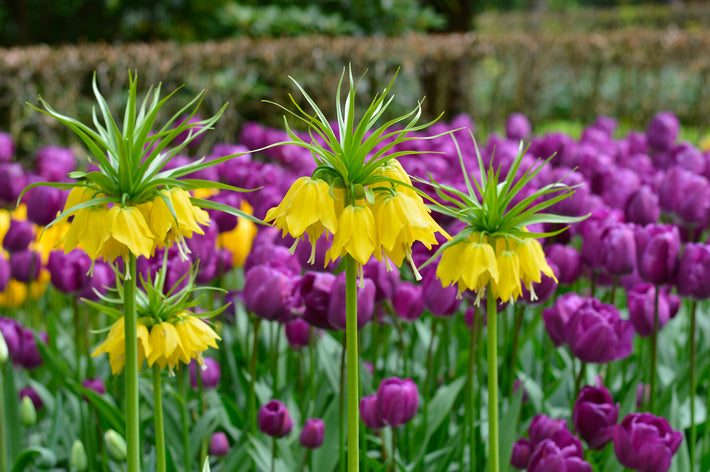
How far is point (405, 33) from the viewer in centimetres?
860

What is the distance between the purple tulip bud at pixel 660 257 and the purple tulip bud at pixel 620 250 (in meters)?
0.07

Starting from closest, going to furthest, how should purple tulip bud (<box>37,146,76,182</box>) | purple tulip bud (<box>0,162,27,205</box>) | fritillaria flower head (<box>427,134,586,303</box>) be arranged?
fritillaria flower head (<box>427,134,586,303</box>) → purple tulip bud (<box>0,162,27,205</box>) → purple tulip bud (<box>37,146,76,182</box>)

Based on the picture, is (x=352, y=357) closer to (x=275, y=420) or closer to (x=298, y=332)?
(x=275, y=420)

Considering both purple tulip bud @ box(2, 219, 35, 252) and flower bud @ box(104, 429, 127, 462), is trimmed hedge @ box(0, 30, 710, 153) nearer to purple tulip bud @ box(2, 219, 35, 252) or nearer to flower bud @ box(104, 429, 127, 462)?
purple tulip bud @ box(2, 219, 35, 252)

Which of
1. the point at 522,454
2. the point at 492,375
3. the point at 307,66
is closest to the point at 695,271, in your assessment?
the point at 522,454

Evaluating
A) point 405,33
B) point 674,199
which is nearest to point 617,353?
point 674,199

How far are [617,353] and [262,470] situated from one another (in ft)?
2.86

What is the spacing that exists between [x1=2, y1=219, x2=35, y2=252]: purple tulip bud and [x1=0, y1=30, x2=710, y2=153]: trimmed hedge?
3.20 meters

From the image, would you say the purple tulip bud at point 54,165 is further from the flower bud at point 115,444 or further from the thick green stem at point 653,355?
the thick green stem at point 653,355

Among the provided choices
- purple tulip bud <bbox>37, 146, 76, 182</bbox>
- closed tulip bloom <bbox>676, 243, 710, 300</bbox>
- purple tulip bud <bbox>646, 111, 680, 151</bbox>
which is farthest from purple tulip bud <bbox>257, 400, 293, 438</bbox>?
purple tulip bud <bbox>646, 111, 680, 151</bbox>

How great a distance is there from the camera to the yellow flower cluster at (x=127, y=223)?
0.99m

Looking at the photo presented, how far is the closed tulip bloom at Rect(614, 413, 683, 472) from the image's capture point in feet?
4.78

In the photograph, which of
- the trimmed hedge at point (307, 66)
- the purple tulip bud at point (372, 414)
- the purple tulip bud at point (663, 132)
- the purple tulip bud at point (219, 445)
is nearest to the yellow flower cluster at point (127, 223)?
the purple tulip bud at point (372, 414)

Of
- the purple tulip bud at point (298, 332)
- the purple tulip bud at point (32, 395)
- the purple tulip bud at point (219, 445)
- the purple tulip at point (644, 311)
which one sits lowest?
the purple tulip bud at point (32, 395)
